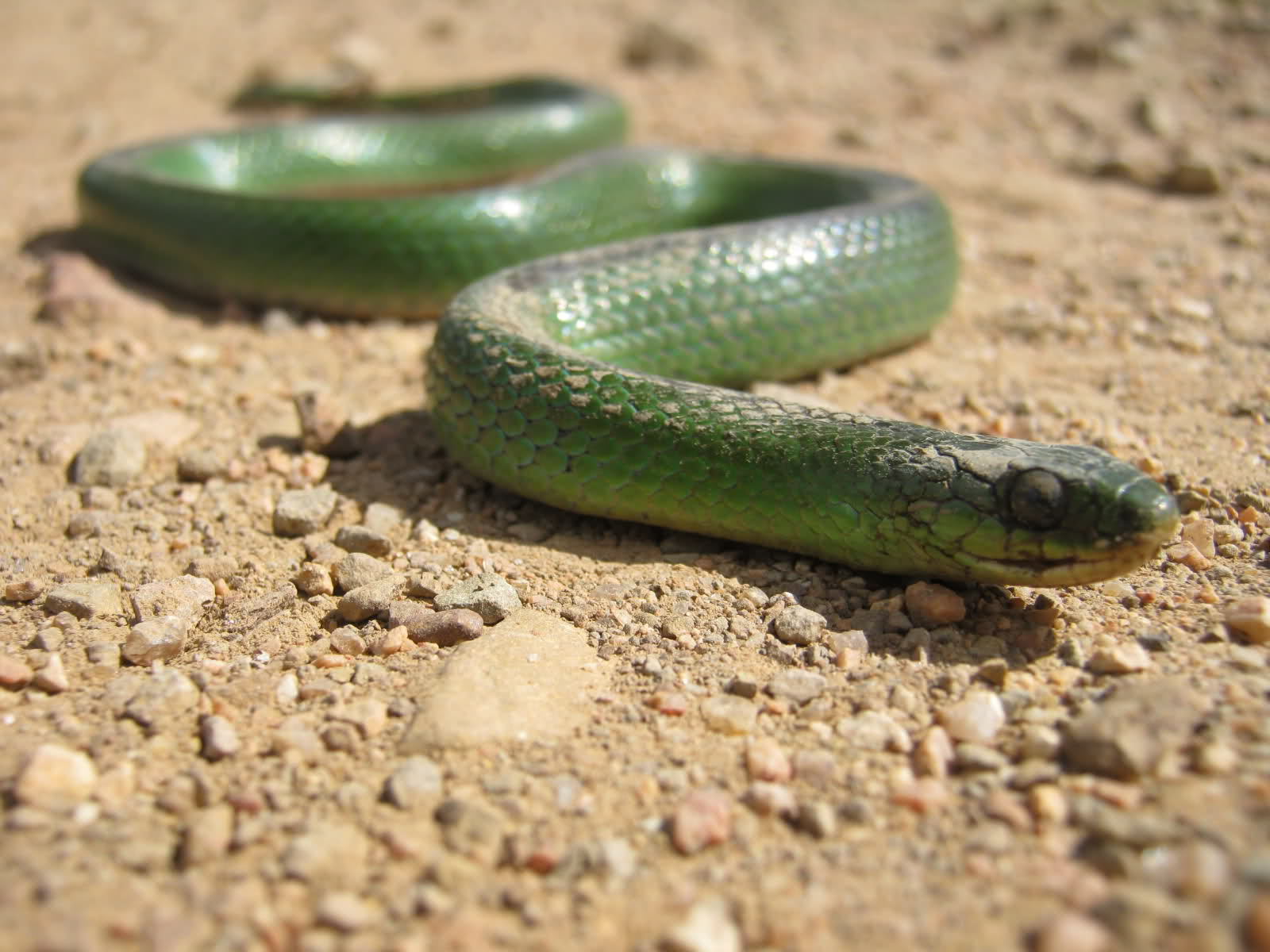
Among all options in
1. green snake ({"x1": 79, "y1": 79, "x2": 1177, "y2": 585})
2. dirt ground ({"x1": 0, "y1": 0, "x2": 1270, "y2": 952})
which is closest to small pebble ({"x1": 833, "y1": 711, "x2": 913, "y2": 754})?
dirt ground ({"x1": 0, "y1": 0, "x2": 1270, "y2": 952})

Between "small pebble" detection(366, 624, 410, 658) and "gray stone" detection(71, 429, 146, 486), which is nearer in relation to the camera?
"small pebble" detection(366, 624, 410, 658)

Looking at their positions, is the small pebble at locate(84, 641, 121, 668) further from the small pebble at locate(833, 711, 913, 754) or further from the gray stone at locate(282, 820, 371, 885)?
the small pebble at locate(833, 711, 913, 754)

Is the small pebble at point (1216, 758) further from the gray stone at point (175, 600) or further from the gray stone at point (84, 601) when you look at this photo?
the gray stone at point (84, 601)

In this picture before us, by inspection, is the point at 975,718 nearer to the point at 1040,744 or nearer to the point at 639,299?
the point at 1040,744

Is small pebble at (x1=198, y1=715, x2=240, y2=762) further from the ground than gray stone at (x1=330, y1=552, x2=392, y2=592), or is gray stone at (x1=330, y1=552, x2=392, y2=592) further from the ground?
small pebble at (x1=198, y1=715, x2=240, y2=762)

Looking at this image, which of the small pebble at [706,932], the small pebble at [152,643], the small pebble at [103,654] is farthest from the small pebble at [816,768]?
the small pebble at [103,654]

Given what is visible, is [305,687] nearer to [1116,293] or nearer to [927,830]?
[927,830]

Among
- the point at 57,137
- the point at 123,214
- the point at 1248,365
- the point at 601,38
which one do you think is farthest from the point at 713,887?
the point at 601,38

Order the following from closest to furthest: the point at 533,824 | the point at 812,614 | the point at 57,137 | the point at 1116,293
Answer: the point at 533,824 < the point at 812,614 < the point at 1116,293 < the point at 57,137
